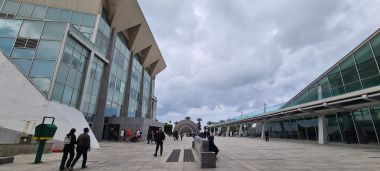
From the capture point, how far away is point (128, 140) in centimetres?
2859

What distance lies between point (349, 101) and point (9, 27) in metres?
30.4

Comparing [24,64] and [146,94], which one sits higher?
[146,94]

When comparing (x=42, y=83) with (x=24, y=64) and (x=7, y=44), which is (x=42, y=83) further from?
(x=7, y=44)

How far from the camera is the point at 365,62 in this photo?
22.5 m

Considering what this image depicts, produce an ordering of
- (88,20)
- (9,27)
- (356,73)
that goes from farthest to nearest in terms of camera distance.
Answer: (88,20) < (356,73) < (9,27)

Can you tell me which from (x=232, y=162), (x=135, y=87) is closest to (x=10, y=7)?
(x=135, y=87)

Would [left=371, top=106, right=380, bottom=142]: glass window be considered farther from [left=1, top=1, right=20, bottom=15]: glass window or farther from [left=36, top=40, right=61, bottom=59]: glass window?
[left=1, top=1, right=20, bottom=15]: glass window

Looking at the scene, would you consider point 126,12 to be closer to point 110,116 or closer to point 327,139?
point 110,116

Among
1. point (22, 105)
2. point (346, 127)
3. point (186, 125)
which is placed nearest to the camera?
point (22, 105)

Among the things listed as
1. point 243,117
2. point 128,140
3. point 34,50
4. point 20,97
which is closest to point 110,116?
point 128,140

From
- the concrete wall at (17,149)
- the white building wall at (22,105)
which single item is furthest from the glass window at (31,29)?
the concrete wall at (17,149)

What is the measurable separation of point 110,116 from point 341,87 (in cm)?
2777

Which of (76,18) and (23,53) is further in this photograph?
(76,18)

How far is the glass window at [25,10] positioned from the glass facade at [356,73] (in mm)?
33955
